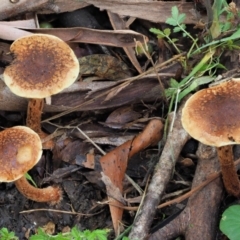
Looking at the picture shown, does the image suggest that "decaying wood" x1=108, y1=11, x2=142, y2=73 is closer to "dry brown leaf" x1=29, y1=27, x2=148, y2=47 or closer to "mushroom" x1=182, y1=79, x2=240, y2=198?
"dry brown leaf" x1=29, y1=27, x2=148, y2=47

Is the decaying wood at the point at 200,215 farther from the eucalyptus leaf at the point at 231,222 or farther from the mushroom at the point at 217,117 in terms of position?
the mushroom at the point at 217,117

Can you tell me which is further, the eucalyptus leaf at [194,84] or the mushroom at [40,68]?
the eucalyptus leaf at [194,84]

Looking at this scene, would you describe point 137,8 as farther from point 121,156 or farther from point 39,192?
point 39,192

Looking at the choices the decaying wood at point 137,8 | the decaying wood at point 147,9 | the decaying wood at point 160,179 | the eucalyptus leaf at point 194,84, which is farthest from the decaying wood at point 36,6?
the decaying wood at point 160,179

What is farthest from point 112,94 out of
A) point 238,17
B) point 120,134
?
point 238,17

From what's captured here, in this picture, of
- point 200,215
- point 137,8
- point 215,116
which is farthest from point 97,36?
point 200,215

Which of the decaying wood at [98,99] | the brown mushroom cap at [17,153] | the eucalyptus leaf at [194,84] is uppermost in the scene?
the eucalyptus leaf at [194,84]

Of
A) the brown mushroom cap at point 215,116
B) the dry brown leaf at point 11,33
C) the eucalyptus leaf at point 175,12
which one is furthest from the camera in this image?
the dry brown leaf at point 11,33
